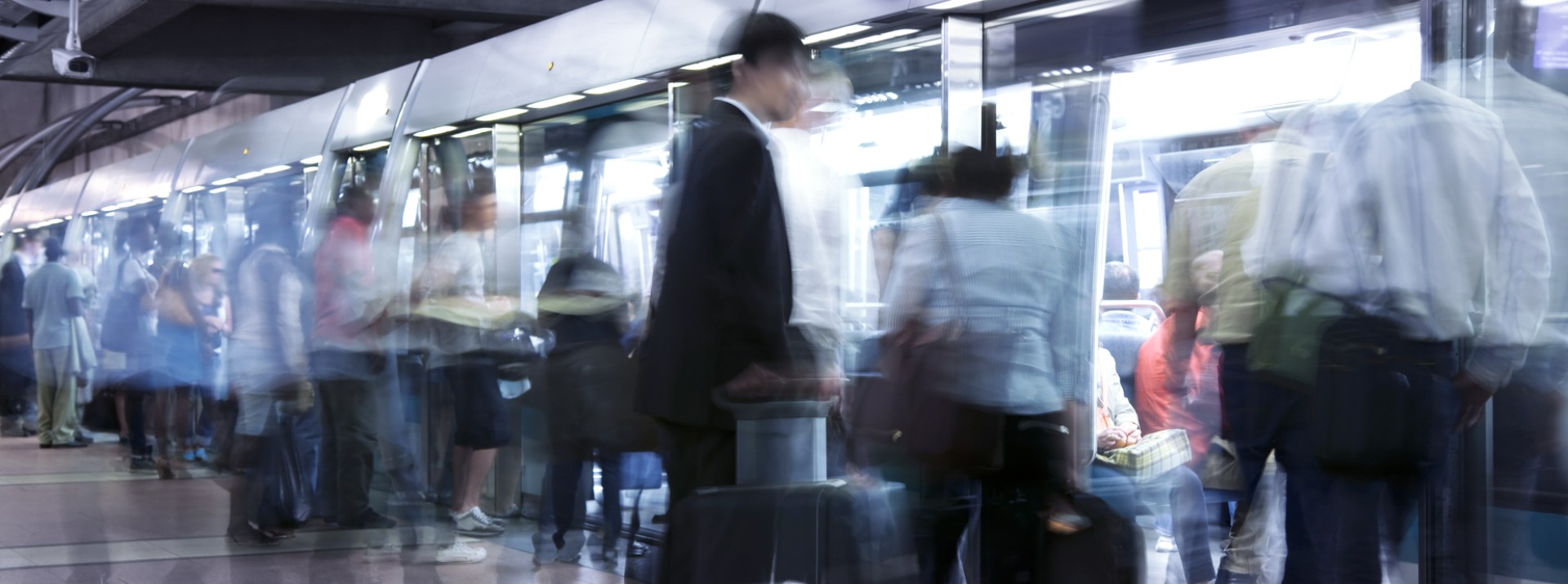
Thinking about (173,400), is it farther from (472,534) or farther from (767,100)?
(767,100)

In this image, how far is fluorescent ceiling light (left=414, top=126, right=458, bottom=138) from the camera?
6.12 m

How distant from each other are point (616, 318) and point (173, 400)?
10.2 ft

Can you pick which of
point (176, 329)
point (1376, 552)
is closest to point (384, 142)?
point (176, 329)

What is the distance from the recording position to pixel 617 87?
514 cm

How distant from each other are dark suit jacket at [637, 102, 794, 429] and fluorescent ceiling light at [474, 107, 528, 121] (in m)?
3.09

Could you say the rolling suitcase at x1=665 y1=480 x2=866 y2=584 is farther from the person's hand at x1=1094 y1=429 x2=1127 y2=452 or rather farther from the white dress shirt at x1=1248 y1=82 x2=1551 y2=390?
the person's hand at x1=1094 y1=429 x2=1127 y2=452

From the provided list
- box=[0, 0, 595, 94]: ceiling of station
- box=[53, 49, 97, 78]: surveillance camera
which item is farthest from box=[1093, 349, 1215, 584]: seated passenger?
box=[53, 49, 97, 78]: surveillance camera

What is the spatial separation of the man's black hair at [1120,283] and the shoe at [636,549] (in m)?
2.00

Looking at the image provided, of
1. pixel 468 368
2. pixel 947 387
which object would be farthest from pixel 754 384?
pixel 468 368

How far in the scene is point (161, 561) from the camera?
6.08 m

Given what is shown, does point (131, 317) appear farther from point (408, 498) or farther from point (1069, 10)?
point (1069, 10)

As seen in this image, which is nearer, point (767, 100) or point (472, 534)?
point (767, 100)

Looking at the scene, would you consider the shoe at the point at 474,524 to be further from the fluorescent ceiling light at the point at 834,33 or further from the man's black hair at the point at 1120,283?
the man's black hair at the point at 1120,283

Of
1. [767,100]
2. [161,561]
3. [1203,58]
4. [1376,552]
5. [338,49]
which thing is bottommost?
[161,561]
